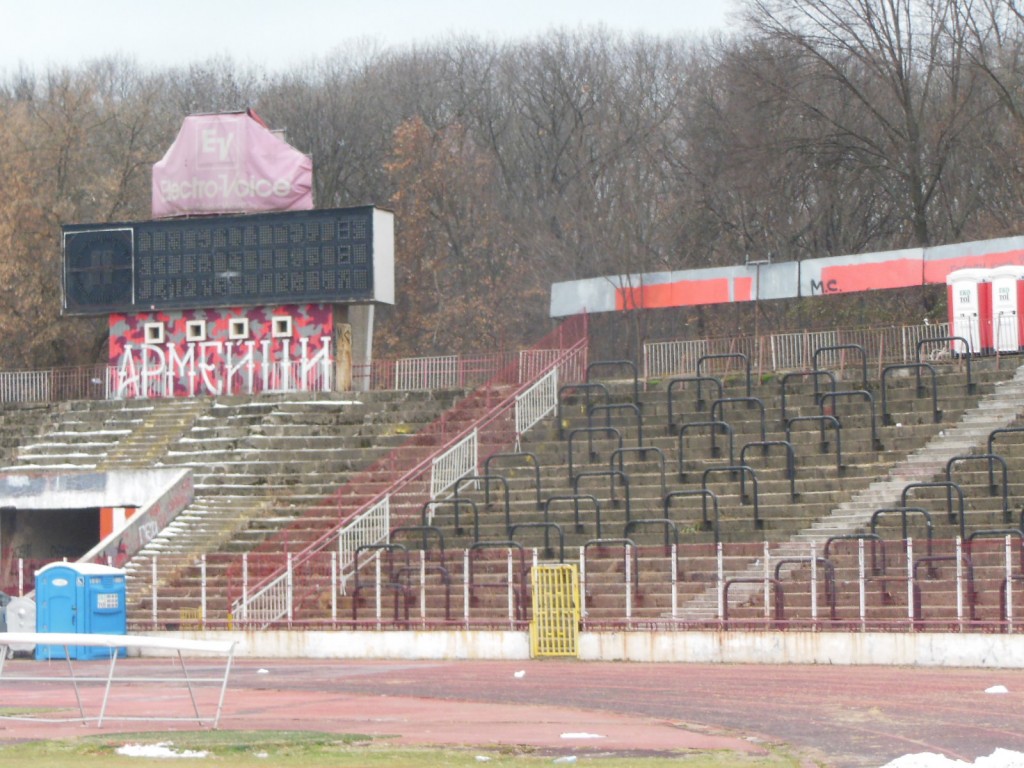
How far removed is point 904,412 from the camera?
3538 centimetres

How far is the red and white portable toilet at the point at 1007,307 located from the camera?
124 ft

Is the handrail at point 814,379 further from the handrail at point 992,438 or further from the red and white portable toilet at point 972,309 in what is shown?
the handrail at point 992,438

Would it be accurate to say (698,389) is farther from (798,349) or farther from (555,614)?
(555,614)

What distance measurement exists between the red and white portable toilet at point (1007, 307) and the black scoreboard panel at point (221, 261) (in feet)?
49.6

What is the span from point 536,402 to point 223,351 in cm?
1030

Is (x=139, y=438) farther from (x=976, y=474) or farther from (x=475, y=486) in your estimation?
(x=976, y=474)

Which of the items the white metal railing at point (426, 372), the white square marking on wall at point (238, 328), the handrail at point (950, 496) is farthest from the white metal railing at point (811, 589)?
the white square marking on wall at point (238, 328)

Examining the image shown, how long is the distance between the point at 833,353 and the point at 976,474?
9.77 meters

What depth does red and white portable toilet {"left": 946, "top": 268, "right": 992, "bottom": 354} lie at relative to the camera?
38562 millimetres

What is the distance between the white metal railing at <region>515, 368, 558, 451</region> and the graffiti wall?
7.17 metres

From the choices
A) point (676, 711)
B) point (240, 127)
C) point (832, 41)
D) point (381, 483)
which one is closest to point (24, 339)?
point (240, 127)

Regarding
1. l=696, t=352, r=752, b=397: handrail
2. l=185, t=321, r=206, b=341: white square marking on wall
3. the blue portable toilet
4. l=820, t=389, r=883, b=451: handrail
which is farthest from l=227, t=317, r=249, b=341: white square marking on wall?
the blue portable toilet

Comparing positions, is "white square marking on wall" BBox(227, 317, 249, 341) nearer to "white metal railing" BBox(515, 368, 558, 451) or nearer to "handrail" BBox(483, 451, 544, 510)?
"white metal railing" BBox(515, 368, 558, 451)

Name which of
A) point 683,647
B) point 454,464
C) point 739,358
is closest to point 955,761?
point 683,647
